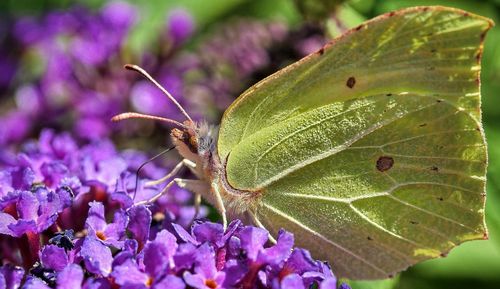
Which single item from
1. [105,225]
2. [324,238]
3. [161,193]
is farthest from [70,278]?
[324,238]

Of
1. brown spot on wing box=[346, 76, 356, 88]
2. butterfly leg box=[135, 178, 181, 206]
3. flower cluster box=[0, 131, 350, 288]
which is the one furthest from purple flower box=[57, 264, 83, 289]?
brown spot on wing box=[346, 76, 356, 88]

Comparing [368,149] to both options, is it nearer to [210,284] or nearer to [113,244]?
[210,284]

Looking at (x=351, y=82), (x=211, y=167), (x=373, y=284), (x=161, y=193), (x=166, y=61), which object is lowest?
(x=373, y=284)

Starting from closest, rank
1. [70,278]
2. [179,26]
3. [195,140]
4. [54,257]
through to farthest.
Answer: [70,278]
[54,257]
[195,140]
[179,26]

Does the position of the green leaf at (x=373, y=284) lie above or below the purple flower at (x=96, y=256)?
below

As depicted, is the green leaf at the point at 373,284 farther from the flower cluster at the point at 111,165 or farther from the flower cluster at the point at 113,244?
the flower cluster at the point at 113,244

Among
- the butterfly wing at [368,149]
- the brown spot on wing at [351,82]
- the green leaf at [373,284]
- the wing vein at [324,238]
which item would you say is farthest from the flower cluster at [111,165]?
the brown spot on wing at [351,82]

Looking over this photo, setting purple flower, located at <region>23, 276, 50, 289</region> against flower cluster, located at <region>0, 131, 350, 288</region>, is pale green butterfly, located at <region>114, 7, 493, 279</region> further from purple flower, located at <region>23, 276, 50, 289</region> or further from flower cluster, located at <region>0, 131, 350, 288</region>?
purple flower, located at <region>23, 276, 50, 289</region>
